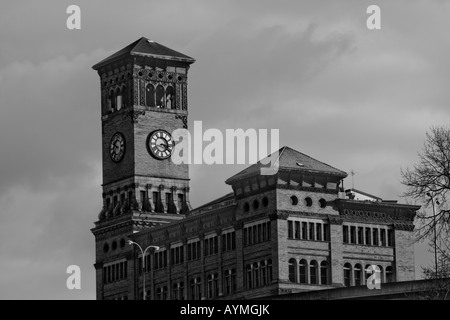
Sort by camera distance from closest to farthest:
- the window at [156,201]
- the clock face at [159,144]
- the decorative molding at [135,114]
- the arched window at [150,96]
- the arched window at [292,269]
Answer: the arched window at [292,269]
the window at [156,201]
the decorative molding at [135,114]
the clock face at [159,144]
the arched window at [150,96]

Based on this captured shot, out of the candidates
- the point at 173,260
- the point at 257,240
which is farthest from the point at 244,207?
the point at 173,260

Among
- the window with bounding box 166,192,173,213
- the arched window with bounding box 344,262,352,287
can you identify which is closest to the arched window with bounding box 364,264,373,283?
the arched window with bounding box 344,262,352,287

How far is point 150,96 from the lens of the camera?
7539 inches

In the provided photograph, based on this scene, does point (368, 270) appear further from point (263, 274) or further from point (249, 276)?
point (249, 276)

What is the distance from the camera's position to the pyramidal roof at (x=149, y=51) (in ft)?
616

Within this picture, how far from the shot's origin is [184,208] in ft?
625

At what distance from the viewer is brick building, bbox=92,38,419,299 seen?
539 ft

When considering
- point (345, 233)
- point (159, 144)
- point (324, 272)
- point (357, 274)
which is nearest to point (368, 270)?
point (357, 274)

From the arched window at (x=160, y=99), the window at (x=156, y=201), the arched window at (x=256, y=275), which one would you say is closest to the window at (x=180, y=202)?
the window at (x=156, y=201)

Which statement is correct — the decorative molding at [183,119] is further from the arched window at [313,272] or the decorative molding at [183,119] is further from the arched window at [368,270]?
the arched window at [313,272]

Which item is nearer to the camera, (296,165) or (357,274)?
(296,165)

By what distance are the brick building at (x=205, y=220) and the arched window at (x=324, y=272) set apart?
0.09 m

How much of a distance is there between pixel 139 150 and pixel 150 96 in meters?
6.21
